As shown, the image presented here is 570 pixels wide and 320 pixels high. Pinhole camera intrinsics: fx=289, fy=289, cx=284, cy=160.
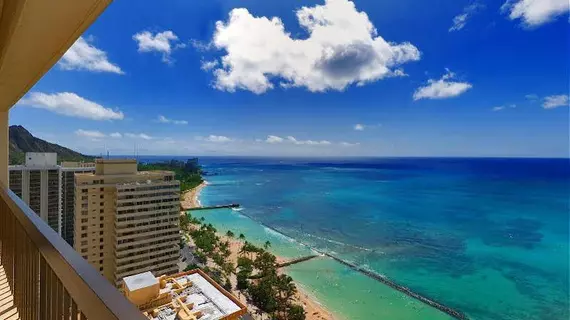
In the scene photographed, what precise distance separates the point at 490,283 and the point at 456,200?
26.6 m

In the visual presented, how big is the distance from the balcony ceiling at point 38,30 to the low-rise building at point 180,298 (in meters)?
6.47

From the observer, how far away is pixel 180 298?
8188mm

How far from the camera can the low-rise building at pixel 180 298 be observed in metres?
7.20

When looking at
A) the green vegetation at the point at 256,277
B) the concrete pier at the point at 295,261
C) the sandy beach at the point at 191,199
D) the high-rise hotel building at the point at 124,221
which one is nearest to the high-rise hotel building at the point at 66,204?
the high-rise hotel building at the point at 124,221

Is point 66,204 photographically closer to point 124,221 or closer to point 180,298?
point 124,221

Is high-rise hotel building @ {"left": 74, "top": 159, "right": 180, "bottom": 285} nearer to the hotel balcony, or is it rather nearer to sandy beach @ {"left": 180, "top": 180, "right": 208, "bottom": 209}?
the hotel balcony

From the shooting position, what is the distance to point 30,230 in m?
1.04

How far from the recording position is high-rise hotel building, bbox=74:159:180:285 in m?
12.7

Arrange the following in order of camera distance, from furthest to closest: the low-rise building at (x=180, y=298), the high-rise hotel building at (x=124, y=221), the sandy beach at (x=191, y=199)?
the sandy beach at (x=191, y=199) → the high-rise hotel building at (x=124, y=221) → the low-rise building at (x=180, y=298)

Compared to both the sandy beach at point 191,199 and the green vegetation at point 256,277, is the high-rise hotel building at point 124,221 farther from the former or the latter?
the sandy beach at point 191,199

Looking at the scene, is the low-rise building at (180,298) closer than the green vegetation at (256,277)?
Yes

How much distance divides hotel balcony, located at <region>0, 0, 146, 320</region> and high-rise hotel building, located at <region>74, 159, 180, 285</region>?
12.2 metres

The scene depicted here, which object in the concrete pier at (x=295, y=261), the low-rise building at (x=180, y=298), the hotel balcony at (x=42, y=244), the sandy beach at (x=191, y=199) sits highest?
the hotel balcony at (x=42, y=244)

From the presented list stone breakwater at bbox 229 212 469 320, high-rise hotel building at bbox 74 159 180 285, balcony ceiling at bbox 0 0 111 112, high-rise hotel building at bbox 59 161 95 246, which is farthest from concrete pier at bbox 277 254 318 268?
balcony ceiling at bbox 0 0 111 112
